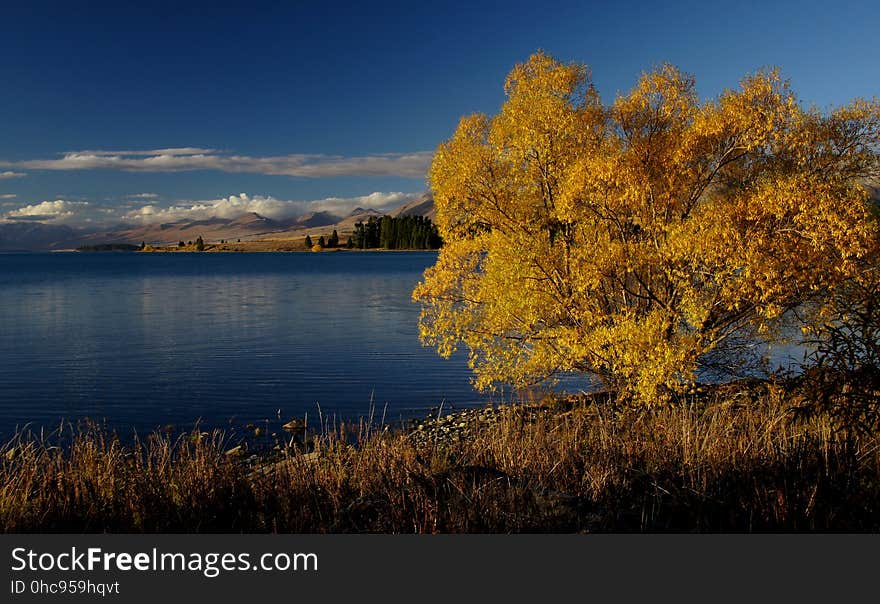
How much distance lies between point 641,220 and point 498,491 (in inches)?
586

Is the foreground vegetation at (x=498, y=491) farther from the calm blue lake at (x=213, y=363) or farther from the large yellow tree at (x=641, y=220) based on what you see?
the calm blue lake at (x=213, y=363)

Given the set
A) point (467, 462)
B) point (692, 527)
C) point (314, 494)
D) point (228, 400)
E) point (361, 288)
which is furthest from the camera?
point (361, 288)

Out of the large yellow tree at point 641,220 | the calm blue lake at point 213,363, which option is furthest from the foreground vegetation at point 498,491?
the calm blue lake at point 213,363

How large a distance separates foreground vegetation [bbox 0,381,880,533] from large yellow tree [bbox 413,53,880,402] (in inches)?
312

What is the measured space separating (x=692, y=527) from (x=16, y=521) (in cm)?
1098

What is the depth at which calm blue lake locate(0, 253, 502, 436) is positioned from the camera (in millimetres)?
30156

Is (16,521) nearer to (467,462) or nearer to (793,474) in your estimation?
(467,462)

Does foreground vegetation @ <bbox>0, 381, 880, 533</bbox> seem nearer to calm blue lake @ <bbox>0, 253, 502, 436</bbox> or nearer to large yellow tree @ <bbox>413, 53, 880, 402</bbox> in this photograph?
large yellow tree @ <bbox>413, 53, 880, 402</bbox>

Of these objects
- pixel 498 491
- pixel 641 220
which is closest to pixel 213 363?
pixel 641 220

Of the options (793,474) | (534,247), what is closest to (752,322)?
(534,247)

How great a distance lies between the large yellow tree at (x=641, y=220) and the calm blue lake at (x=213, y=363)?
7.78m

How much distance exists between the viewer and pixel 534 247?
2448cm

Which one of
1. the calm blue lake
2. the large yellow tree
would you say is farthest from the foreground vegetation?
the calm blue lake

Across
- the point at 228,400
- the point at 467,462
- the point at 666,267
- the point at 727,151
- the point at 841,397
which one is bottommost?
the point at 228,400
